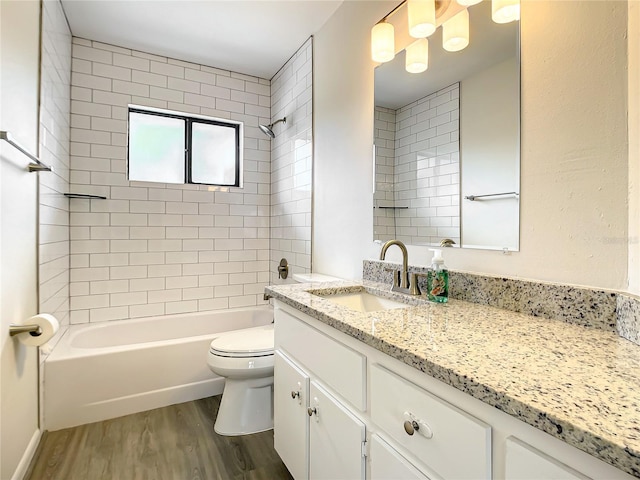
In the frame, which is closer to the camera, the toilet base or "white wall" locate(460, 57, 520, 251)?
"white wall" locate(460, 57, 520, 251)

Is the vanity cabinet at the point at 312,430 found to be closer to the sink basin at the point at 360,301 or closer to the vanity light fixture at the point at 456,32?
the sink basin at the point at 360,301

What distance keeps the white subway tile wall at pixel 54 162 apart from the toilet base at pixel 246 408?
0.99 metres

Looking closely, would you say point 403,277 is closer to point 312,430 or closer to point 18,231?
point 312,430

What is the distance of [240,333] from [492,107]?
181 cm

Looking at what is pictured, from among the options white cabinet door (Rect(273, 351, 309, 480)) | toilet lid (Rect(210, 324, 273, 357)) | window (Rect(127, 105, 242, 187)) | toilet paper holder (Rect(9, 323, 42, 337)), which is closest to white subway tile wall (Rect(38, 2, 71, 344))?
toilet paper holder (Rect(9, 323, 42, 337))

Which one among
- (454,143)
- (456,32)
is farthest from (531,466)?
(456,32)

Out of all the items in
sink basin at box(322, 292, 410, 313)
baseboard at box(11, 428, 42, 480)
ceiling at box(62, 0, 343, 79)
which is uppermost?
ceiling at box(62, 0, 343, 79)

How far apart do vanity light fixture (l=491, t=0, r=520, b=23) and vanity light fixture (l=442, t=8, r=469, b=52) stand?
131mm

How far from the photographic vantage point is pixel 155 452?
5.81ft

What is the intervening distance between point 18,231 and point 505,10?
2086 millimetres

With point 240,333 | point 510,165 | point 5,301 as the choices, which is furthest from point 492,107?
point 5,301

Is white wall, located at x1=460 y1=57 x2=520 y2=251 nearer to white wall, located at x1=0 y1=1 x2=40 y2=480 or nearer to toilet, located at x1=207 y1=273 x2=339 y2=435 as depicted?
toilet, located at x1=207 y1=273 x2=339 y2=435

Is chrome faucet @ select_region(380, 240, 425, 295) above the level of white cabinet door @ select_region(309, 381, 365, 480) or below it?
above

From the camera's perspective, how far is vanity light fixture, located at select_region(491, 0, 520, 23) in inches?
46.4
